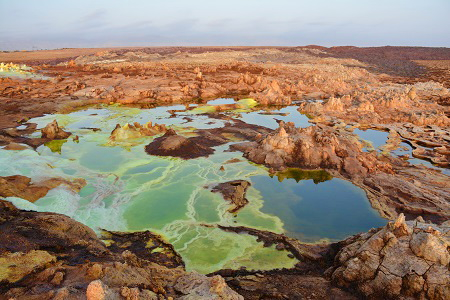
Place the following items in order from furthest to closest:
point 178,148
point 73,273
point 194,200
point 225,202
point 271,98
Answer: point 271,98
point 178,148
point 194,200
point 225,202
point 73,273

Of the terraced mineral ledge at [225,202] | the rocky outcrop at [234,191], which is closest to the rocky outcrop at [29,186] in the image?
the terraced mineral ledge at [225,202]

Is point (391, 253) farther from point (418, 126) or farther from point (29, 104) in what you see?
point (29, 104)

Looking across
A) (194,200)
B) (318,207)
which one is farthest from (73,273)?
(318,207)

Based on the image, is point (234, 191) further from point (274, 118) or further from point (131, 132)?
point (274, 118)

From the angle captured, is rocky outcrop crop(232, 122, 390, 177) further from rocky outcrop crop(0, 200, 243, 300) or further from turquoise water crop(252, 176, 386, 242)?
rocky outcrop crop(0, 200, 243, 300)

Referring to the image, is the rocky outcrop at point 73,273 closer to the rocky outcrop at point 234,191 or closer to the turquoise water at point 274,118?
the rocky outcrop at point 234,191
